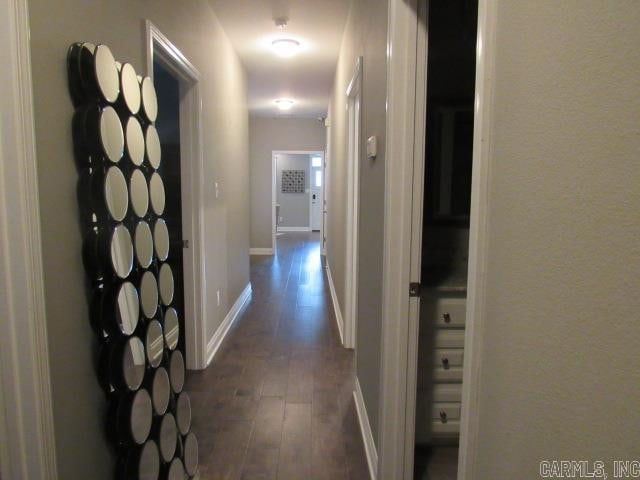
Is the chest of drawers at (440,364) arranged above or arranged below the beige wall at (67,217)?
below

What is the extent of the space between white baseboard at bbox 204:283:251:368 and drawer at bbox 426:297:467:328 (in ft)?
6.27

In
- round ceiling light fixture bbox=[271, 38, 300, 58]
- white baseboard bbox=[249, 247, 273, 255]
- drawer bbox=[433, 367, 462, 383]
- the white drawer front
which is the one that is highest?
round ceiling light fixture bbox=[271, 38, 300, 58]

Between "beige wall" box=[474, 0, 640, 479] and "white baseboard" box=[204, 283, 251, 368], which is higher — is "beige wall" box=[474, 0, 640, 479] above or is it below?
above

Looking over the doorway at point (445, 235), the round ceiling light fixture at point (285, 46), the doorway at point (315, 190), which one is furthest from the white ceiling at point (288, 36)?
the doorway at point (315, 190)

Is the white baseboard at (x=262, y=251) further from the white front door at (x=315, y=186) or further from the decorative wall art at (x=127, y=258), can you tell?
the decorative wall art at (x=127, y=258)

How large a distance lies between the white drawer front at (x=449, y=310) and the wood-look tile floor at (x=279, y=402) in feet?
2.67

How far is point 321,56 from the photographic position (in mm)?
4754

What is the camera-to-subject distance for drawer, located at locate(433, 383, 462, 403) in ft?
7.59

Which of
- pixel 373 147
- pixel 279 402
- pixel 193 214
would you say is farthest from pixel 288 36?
pixel 279 402

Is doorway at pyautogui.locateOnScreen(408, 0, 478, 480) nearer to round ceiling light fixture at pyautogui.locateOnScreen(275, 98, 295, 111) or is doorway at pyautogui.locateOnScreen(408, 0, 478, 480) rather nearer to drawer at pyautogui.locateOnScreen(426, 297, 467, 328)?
drawer at pyautogui.locateOnScreen(426, 297, 467, 328)

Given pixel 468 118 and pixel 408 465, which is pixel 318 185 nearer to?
pixel 468 118

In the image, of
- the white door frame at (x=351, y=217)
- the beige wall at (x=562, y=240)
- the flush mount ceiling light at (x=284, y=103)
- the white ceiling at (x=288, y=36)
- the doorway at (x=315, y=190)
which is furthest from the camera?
the doorway at (x=315, y=190)

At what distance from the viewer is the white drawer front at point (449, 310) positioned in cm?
223

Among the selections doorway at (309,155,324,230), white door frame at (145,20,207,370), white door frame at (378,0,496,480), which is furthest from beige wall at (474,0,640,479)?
doorway at (309,155,324,230)
